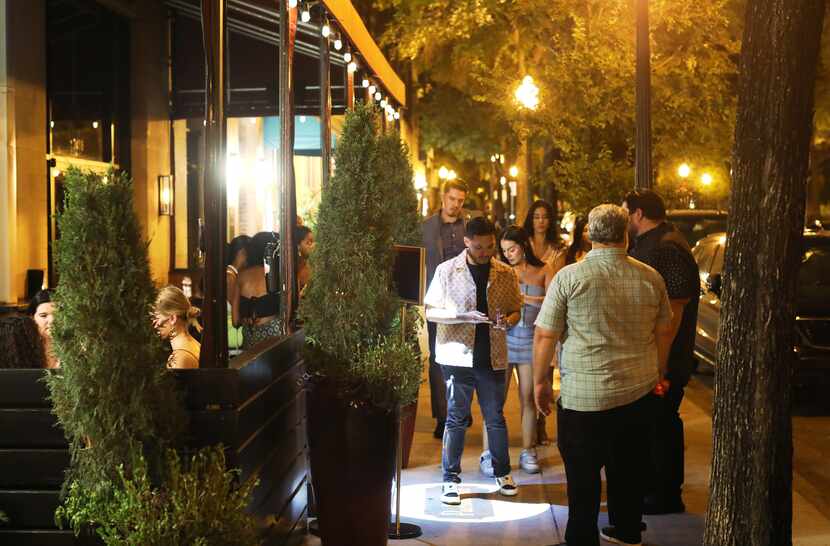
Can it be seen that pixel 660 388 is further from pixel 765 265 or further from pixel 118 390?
pixel 118 390

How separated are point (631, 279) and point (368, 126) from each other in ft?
6.17

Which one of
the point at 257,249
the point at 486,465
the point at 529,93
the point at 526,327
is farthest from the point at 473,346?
the point at 529,93

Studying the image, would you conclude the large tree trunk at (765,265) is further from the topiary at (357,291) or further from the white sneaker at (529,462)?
the white sneaker at (529,462)

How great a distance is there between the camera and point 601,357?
596 cm

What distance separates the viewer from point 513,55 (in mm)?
28281

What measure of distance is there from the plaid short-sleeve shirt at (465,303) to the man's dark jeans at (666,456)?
1.24 metres

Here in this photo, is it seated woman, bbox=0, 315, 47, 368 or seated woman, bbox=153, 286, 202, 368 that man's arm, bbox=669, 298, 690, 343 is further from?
seated woman, bbox=0, 315, 47, 368

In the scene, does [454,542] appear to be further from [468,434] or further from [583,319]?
[468,434]

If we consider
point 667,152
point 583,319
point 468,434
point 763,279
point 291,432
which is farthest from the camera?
point 667,152

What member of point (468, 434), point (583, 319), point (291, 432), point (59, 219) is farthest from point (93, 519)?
point (468, 434)

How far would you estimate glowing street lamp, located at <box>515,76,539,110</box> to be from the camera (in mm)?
22516

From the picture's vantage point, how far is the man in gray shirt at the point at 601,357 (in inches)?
235

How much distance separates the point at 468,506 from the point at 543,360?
2123 millimetres

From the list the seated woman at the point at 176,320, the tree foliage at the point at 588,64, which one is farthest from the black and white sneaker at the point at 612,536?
the tree foliage at the point at 588,64
